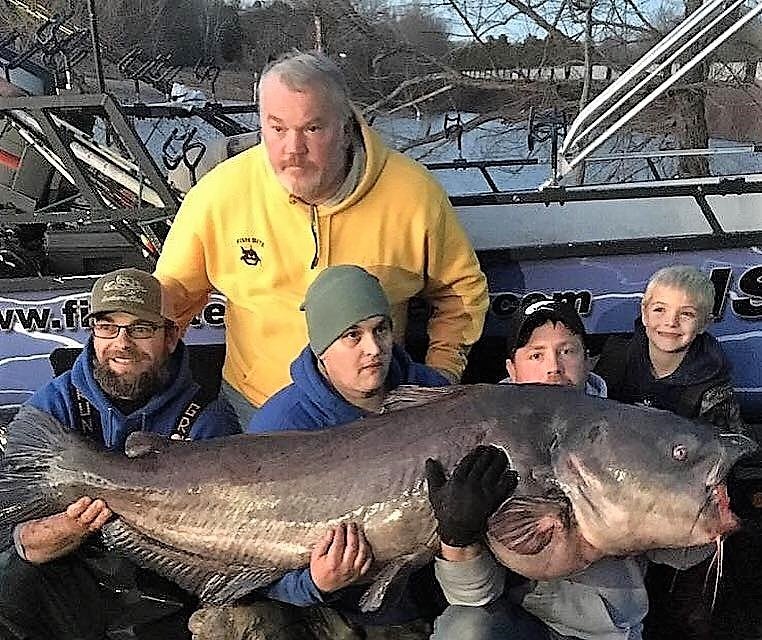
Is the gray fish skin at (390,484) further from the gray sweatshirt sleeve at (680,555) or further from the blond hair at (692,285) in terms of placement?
the blond hair at (692,285)

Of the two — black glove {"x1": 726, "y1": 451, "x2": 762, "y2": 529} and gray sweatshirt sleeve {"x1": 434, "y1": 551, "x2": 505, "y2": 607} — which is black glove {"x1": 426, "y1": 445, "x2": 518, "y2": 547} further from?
black glove {"x1": 726, "y1": 451, "x2": 762, "y2": 529}

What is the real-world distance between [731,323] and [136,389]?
251 cm

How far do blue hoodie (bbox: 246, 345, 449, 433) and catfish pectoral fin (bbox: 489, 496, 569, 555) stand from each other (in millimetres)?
581

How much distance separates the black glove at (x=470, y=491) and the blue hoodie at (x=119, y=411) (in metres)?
0.95

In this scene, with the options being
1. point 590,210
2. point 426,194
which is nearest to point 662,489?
point 426,194

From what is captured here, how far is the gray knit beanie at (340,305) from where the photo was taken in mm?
2682

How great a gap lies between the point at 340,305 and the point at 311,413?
34 centimetres

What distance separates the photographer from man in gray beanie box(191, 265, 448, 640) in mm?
2674

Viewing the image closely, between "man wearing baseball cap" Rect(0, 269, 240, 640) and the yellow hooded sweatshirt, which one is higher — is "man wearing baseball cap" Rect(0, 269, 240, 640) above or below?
below

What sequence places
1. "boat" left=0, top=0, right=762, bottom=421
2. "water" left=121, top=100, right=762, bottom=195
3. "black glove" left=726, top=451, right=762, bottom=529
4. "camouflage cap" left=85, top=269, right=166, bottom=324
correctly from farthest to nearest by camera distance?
1. "water" left=121, top=100, right=762, bottom=195
2. "boat" left=0, top=0, right=762, bottom=421
3. "black glove" left=726, top=451, right=762, bottom=529
4. "camouflage cap" left=85, top=269, right=166, bottom=324

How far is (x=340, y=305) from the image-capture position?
8.83 ft

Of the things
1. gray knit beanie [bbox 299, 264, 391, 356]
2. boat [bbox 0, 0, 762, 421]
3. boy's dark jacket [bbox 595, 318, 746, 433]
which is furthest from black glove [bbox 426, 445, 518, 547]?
boat [bbox 0, 0, 762, 421]

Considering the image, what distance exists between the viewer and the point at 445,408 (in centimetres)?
246

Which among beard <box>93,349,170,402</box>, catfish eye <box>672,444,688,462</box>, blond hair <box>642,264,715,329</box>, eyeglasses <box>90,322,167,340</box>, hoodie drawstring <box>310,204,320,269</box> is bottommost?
catfish eye <box>672,444,688,462</box>
